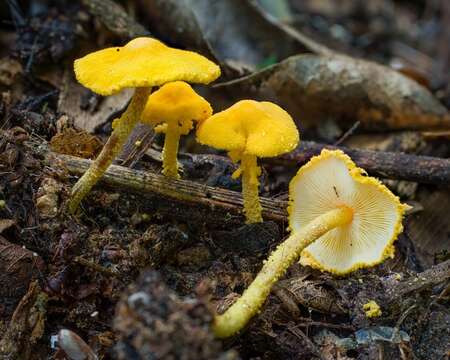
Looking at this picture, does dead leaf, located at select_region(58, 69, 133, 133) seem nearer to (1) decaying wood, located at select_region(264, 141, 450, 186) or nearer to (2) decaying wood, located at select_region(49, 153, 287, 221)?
(2) decaying wood, located at select_region(49, 153, 287, 221)

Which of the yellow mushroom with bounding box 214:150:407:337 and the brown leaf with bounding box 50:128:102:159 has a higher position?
the brown leaf with bounding box 50:128:102:159

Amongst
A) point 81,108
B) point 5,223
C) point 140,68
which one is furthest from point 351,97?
point 5,223

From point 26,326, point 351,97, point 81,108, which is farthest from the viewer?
point 351,97

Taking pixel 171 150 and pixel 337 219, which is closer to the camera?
pixel 337 219

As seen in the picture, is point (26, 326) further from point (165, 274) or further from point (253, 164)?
point (253, 164)

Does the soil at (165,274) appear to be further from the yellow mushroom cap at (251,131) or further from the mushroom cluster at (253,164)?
the yellow mushroom cap at (251,131)

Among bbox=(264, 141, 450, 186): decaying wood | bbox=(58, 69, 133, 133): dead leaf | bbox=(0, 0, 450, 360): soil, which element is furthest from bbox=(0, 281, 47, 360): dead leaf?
bbox=(264, 141, 450, 186): decaying wood

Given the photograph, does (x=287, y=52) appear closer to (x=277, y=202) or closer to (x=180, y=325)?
(x=277, y=202)

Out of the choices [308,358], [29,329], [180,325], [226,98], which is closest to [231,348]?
[308,358]
